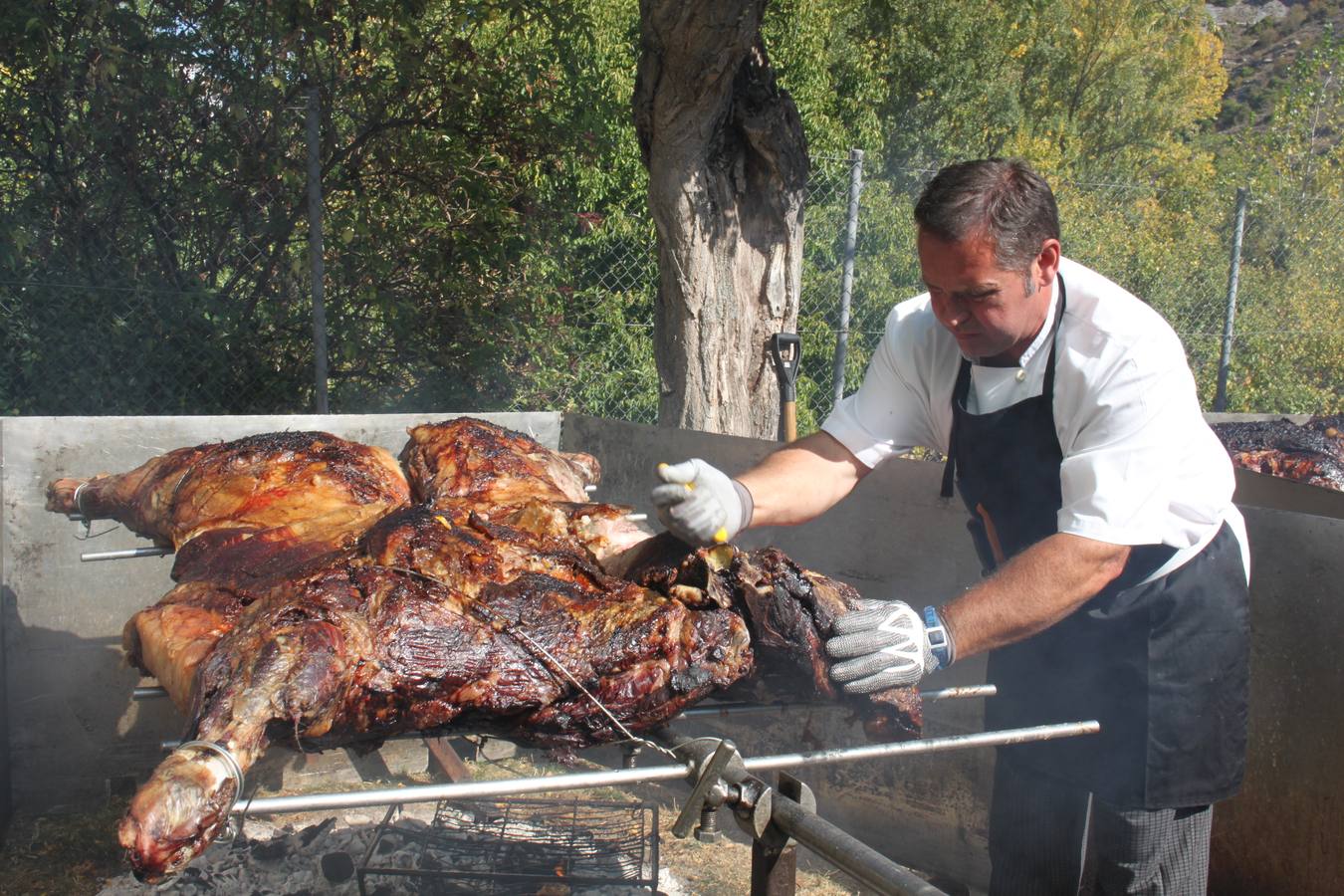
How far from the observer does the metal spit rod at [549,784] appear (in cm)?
172

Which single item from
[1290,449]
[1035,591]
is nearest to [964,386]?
[1035,591]

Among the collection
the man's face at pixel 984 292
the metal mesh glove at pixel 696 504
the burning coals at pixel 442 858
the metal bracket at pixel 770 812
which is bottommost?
the burning coals at pixel 442 858

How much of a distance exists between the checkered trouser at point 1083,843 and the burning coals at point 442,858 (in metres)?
1.11

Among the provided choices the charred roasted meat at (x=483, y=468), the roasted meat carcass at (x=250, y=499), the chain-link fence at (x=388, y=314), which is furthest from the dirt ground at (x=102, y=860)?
the chain-link fence at (x=388, y=314)

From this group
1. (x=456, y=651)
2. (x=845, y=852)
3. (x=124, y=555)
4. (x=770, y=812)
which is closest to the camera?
(x=845, y=852)

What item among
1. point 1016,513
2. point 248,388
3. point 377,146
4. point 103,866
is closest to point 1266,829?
point 1016,513

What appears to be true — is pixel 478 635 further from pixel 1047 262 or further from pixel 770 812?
pixel 1047 262

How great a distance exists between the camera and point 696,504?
2.44 metres

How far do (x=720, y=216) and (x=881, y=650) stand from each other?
158 inches

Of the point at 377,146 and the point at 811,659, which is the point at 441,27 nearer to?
the point at 377,146

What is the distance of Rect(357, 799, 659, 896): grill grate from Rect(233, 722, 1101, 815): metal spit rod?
1.47m

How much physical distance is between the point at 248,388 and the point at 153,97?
183 centimetres

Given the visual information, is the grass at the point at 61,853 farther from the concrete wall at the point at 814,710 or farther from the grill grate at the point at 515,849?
the grill grate at the point at 515,849

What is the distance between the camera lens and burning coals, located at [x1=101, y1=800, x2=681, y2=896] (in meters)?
3.41
